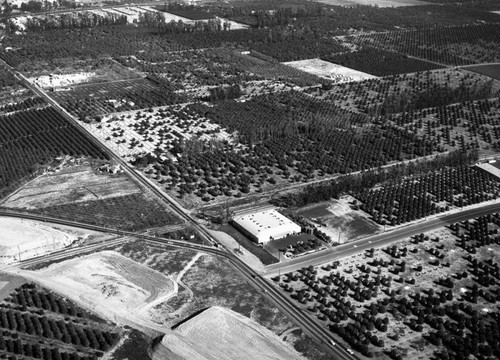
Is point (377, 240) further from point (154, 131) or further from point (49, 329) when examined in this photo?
point (154, 131)

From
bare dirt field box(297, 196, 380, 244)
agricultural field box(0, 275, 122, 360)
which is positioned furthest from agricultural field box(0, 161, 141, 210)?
bare dirt field box(297, 196, 380, 244)

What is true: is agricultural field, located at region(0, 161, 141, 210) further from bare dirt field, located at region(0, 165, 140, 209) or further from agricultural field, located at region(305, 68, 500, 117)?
agricultural field, located at region(305, 68, 500, 117)

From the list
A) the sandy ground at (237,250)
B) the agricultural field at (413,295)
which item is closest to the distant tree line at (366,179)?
the sandy ground at (237,250)

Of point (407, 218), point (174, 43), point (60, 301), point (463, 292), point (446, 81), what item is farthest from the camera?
point (174, 43)

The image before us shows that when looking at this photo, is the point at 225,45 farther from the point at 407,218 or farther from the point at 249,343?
the point at 249,343

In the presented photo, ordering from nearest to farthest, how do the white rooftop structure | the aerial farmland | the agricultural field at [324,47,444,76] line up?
the aerial farmland
the white rooftop structure
the agricultural field at [324,47,444,76]

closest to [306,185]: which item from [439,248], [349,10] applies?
[439,248]
